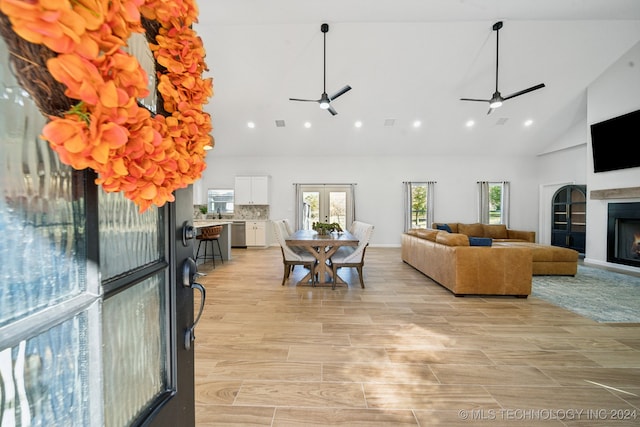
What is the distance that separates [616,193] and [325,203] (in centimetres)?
638

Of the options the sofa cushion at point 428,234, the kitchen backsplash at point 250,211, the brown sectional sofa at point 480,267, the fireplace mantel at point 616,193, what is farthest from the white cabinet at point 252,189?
the fireplace mantel at point 616,193

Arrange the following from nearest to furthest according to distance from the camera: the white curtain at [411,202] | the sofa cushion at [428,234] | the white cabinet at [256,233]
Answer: the sofa cushion at [428,234] < the white cabinet at [256,233] < the white curtain at [411,202]

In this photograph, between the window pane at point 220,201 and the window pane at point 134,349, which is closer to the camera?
the window pane at point 134,349

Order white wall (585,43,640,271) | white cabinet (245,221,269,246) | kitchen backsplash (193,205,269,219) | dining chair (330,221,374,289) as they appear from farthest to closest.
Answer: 1. kitchen backsplash (193,205,269,219)
2. white cabinet (245,221,269,246)
3. white wall (585,43,640,271)
4. dining chair (330,221,374,289)

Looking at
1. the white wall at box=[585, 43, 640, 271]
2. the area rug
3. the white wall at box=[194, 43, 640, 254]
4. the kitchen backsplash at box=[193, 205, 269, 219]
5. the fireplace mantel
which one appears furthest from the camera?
the kitchen backsplash at box=[193, 205, 269, 219]

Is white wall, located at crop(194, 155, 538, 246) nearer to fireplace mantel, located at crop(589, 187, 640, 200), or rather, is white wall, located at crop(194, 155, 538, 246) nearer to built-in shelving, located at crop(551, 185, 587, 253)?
built-in shelving, located at crop(551, 185, 587, 253)

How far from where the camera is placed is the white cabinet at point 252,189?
7.96m

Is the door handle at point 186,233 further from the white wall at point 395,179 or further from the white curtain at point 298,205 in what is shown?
the white wall at point 395,179

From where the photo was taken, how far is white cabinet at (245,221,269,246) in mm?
7656

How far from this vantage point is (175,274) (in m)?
0.79

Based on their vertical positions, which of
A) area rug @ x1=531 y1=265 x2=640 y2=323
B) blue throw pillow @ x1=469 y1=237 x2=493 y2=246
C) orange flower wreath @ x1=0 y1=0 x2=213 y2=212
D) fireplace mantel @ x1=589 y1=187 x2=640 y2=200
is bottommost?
area rug @ x1=531 y1=265 x2=640 y2=323

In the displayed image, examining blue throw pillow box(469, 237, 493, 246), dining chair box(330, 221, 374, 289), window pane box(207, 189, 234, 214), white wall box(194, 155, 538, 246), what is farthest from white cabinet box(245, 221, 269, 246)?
blue throw pillow box(469, 237, 493, 246)

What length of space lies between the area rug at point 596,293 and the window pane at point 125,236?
160 inches

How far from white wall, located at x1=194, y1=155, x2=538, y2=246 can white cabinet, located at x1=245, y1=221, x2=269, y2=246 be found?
771 mm
